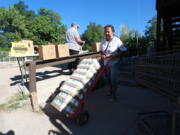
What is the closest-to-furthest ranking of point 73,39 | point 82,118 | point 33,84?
point 82,118
point 33,84
point 73,39

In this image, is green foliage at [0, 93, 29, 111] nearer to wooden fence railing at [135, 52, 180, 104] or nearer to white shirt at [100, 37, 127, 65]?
white shirt at [100, 37, 127, 65]

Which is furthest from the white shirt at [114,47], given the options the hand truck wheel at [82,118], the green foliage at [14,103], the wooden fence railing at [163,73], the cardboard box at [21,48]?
the green foliage at [14,103]

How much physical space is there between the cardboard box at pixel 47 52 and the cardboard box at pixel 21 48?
23.9 inches

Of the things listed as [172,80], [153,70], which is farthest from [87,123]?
[172,80]

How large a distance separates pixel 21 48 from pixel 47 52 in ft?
2.42

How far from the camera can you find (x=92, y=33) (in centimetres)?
5353

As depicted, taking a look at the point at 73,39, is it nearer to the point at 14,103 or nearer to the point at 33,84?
the point at 33,84

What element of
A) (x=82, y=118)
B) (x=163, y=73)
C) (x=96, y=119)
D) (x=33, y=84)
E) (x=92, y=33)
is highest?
(x=92, y=33)

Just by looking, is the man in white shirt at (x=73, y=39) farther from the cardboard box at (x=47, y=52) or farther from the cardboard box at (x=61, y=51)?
the cardboard box at (x=47, y=52)

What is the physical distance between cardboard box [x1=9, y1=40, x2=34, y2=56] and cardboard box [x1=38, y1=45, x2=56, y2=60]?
0.61 metres

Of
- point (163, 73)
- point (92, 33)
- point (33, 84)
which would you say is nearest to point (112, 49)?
point (163, 73)

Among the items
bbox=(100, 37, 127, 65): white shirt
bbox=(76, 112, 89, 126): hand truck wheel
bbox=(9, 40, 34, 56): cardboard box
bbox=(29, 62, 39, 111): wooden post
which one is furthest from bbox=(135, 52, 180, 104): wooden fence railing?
bbox=(9, 40, 34, 56): cardboard box

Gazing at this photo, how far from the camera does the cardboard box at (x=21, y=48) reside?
3.35 metres

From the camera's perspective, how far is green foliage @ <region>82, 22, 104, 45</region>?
52.9 metres
